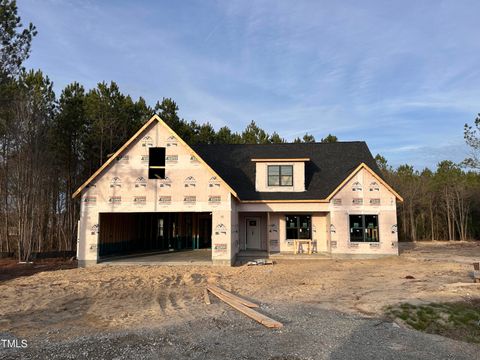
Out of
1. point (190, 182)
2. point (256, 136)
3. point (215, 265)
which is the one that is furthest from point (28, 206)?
point (256, 136)

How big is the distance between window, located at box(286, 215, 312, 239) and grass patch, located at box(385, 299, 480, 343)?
11460 mm

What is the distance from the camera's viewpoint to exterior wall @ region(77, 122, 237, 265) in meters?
16.6

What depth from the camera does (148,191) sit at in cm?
1686

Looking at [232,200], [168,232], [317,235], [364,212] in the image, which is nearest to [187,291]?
[232,200]

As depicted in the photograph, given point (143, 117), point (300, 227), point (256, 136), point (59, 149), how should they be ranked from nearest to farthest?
1. point (300, 227)
2. point (59, 149)
3. point (143, 117)
4. point (256, 136)

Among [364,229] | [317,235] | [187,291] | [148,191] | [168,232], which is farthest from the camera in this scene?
[168,232]

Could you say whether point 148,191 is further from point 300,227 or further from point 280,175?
point 300,227

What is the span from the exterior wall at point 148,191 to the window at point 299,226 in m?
5.04

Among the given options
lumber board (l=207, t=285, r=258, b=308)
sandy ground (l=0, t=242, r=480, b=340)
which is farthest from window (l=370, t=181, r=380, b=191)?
lumber board (l=207, t=285, r=258, b=308)

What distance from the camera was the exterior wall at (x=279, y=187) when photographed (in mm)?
20547

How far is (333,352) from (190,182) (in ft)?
39.4

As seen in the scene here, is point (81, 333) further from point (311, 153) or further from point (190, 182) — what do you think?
point (311, 153)

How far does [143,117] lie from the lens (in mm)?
27672

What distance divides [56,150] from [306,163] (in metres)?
15.9
